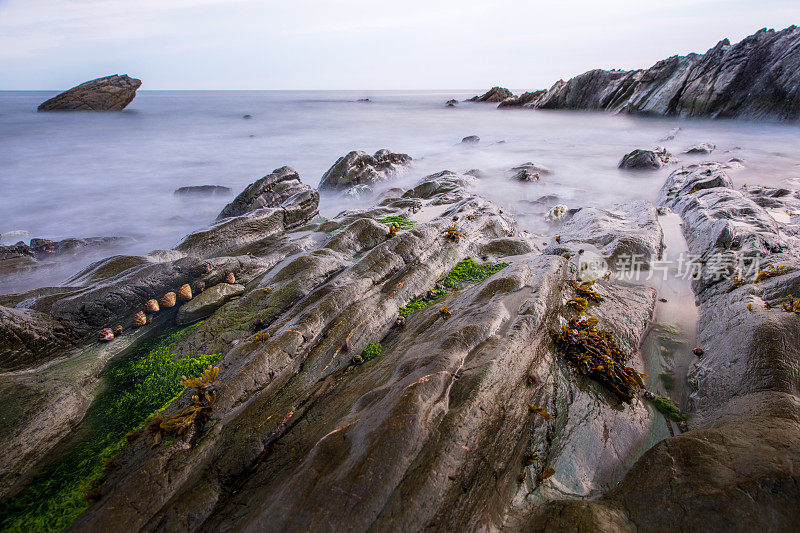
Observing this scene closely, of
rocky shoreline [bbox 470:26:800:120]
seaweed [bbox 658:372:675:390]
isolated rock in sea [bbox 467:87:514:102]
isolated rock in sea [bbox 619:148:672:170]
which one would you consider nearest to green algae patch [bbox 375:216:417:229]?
seaweed [bbox 658:372:675:390]

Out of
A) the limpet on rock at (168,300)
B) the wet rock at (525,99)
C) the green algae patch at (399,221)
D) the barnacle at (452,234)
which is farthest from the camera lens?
the wet rock at (525,99)

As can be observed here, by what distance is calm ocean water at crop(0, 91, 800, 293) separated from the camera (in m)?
13.8

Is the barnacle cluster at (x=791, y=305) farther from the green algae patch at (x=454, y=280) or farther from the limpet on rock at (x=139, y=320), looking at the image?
the limpet on rock at (x=139, y=320)

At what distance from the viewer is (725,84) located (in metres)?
28.2

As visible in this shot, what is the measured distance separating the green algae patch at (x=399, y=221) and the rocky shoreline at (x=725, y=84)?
3229 cm

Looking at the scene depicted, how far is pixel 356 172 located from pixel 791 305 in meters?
14.4

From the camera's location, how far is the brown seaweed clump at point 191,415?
3.39 metres

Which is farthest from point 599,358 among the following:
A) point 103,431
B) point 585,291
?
point 103,431

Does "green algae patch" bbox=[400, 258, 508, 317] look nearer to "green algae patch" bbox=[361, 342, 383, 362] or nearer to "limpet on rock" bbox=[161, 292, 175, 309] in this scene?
"green algae patch" bbox=[361, 342, 383, 362]

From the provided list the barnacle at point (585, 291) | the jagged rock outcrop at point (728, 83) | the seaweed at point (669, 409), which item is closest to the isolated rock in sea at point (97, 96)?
the jagged rock outcrop at point (728, 83)

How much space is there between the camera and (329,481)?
2.56 metres

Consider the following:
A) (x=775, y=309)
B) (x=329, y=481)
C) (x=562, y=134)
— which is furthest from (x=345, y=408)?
(x=562, y=134)

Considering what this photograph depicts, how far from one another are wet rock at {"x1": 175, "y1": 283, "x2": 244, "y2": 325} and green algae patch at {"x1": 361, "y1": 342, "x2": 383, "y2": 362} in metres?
3.11

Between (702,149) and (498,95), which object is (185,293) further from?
(498,95)
